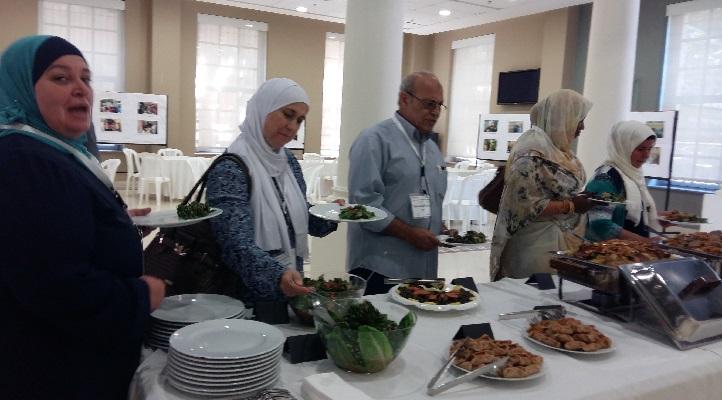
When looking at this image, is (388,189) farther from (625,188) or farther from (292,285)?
(625,188)

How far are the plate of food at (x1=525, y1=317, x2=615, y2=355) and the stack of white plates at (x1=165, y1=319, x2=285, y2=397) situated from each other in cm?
59

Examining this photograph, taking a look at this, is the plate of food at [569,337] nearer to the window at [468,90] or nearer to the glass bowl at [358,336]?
the glass bowl at [358,336]

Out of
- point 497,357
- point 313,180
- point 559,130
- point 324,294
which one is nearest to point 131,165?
point 313,180

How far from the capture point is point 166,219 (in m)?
1.27

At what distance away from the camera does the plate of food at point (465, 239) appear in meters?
1.82

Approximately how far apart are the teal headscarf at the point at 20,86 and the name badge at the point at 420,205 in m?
1.22

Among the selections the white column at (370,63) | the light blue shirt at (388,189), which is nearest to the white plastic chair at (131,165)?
the white column at (370,63)

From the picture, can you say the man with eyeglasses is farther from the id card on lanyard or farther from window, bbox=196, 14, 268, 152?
window, bbox=196, 14, 268, 152

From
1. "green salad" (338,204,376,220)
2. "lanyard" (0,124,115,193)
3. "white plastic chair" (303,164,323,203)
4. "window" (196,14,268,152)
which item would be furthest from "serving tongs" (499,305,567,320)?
"window" (196,14,268,152)

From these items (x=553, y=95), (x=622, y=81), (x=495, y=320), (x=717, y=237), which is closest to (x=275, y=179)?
(x=495, y=320)

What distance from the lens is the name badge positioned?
1.97 m

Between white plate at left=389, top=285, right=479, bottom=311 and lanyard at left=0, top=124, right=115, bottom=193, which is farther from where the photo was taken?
white plate at left=389, top=285, right=479, bottom=311

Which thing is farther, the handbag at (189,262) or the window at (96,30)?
the window at (96,30)

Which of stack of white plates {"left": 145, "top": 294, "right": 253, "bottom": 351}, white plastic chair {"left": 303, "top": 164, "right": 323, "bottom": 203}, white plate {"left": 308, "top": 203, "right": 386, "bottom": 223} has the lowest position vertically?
white plastic chair {"left": 303, "top": 164, "right": 323, "bottom": 203}
